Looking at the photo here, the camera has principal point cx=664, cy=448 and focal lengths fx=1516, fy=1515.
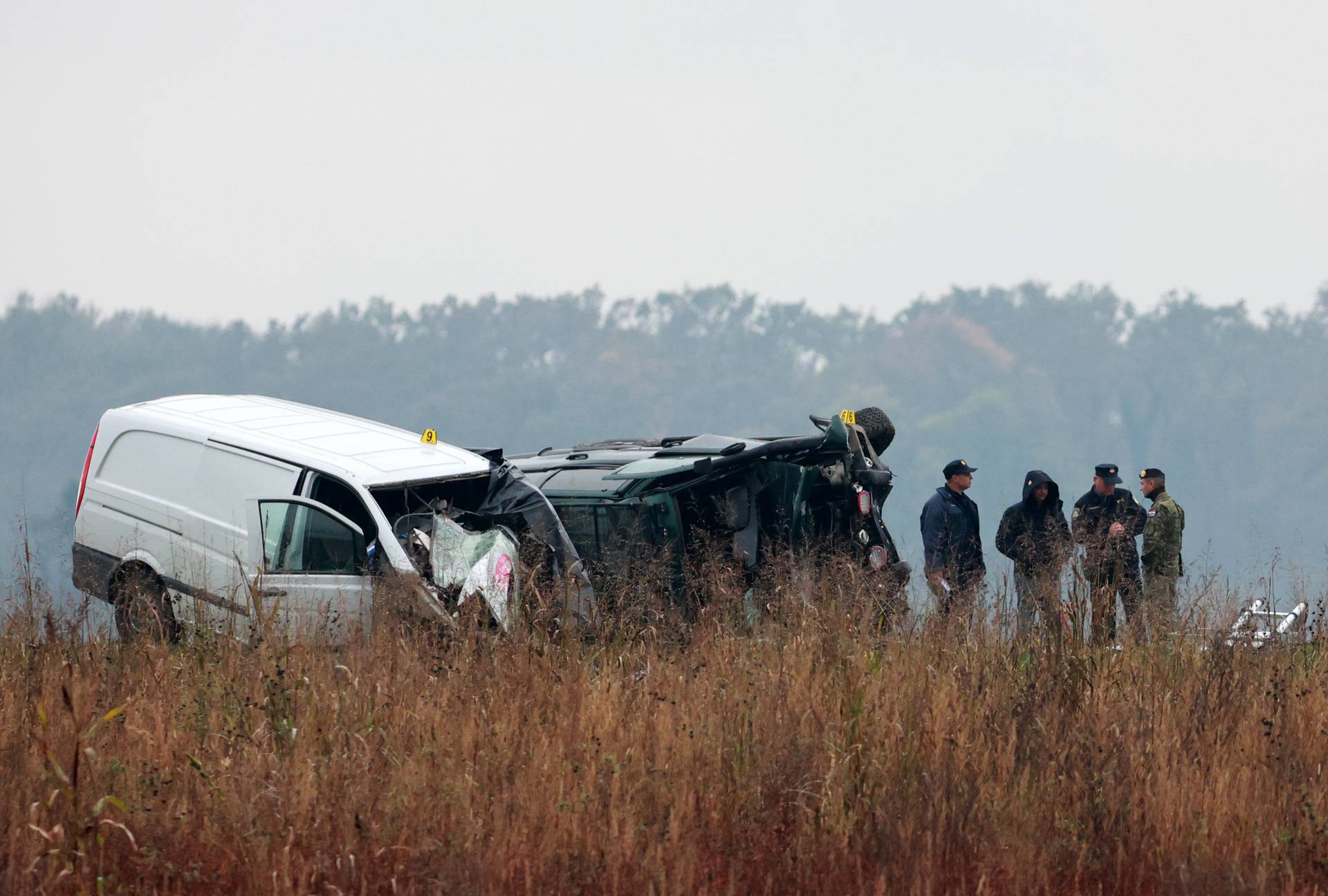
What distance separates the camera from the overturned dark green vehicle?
10.4 m

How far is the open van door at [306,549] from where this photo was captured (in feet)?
30.7

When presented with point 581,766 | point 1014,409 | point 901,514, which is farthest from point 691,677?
point 1014,409

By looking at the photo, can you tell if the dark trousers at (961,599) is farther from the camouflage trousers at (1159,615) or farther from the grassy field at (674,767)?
the camouflage trousers at (1159,615)

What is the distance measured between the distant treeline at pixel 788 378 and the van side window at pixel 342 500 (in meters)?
93.1

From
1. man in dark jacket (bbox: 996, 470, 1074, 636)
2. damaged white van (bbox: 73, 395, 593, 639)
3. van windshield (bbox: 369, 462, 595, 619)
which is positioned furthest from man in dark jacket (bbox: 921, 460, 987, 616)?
damaged white van (bbox: 73, 395, 593, 639)

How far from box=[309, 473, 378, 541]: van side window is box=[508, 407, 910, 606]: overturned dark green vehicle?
1465 millimetres

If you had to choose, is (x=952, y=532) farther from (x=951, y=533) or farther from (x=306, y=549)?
(x=306, y=549)

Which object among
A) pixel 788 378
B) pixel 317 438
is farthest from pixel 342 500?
pixel 788 378

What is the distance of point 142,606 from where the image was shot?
381 inches

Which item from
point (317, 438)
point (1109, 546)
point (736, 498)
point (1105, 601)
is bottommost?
point (1105, 601)

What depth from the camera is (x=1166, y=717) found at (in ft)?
21.0

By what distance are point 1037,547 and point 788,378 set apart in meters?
119

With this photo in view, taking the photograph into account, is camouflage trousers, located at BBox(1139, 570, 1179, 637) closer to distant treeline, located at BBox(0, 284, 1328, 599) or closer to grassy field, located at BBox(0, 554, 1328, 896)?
grassy field, located at BBox(0, 554, 1328, 896)

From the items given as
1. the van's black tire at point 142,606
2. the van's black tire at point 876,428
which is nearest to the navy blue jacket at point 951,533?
the van's black tire at point 876,428
